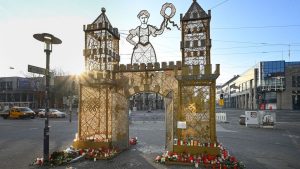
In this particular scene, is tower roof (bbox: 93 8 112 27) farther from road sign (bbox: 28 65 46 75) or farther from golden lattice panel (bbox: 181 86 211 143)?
golden lattice panel (bbox: 181 86 211 143)

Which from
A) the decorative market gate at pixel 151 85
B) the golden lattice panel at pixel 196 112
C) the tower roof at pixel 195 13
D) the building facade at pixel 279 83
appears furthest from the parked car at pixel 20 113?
the building facade at pixel 279 83

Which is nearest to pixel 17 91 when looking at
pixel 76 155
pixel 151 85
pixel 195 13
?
pixel 76 155

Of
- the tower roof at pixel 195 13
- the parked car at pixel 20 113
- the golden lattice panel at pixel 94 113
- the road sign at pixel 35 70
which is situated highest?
the tower roof at pixel 195 13

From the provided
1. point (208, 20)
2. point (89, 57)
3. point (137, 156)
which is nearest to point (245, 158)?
point (137, 156)

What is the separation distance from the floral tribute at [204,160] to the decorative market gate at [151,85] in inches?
9.3

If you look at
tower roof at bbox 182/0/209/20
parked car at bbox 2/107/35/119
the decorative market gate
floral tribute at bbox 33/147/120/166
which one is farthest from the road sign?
parked car at bbox 2/107/35/119

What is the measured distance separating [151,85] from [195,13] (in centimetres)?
345

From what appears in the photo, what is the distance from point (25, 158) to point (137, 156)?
181 inches

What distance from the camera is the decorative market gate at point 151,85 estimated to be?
962cm

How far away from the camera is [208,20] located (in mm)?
9633

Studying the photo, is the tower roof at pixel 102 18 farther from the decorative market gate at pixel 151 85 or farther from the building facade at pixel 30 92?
the building facade at pixel 30 92

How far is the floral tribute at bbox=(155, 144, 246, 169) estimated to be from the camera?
8.72 metres

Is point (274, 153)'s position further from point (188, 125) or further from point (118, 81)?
point (118, 81)

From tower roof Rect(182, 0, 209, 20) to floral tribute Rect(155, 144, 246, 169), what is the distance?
5236mm
